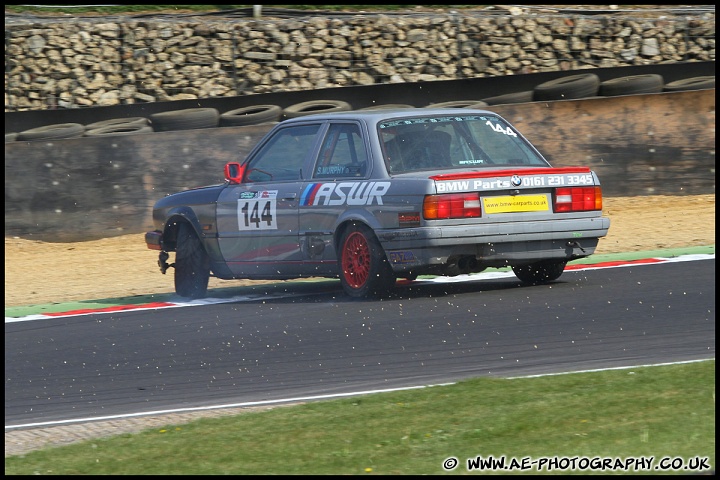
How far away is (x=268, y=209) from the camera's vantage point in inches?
428

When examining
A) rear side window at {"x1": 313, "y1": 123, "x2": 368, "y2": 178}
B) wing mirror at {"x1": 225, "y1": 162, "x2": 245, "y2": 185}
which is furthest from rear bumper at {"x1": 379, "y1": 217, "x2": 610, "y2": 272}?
wing mirror at {"x1": 225, "y1": 162, "x2": 245, "y2": 185}

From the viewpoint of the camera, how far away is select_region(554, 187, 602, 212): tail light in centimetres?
1002

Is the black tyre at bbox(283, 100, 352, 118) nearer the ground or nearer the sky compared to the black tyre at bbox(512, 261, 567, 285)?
nearer the sky

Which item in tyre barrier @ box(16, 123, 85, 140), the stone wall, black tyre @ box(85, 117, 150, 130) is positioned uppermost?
the stone wall

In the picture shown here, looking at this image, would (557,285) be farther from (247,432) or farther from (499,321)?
(247,432)

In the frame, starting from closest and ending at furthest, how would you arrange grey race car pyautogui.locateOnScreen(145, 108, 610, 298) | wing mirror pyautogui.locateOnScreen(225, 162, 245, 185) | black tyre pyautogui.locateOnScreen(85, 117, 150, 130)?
grey race car pyautogui.locateOnScreen(145, 108, 610, 298)
wing mirror pyautogui.locateOnScreen(225, 162, 245, 185)
black tyre pyautogui.locateOnScreen(85, 117, 150, 130)

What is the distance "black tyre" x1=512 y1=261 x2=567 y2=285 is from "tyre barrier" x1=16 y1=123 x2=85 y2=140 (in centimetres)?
859

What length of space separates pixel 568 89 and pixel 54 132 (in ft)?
23.2

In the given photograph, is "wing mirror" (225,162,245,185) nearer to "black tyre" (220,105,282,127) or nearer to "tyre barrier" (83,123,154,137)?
"tyre barrier" (83,123,154,137)

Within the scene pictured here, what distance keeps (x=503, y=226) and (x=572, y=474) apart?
16.8ft

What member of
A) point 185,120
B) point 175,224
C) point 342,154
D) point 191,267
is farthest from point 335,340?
point 185,120

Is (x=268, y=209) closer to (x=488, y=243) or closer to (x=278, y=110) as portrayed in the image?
(x=488, y=243)

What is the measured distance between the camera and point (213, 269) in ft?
37.9

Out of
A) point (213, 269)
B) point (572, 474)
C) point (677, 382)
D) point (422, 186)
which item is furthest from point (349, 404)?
point (213, 269)
